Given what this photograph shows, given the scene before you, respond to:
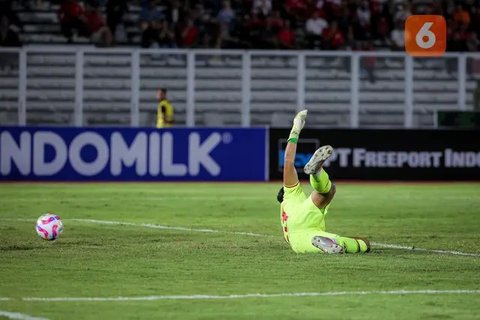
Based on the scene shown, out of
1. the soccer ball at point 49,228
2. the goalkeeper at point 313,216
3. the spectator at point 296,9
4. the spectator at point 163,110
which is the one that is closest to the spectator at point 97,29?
the spectator at point 163,110

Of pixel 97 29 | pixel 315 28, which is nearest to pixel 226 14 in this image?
pixel 315 28

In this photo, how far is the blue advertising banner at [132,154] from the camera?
27891 mm

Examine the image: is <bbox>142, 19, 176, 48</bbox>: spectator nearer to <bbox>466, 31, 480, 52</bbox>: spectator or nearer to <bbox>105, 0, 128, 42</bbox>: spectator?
<bbox>105, 0, 128, 42</bbox>: spectator

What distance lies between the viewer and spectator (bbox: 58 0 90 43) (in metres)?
30.9

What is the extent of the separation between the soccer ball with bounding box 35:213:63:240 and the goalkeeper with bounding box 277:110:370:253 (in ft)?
9.21

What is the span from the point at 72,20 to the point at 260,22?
4.73 metres

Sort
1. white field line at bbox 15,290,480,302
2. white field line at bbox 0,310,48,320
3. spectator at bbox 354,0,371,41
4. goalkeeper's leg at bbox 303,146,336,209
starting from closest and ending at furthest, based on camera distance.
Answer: white field line at bbox 0,310,48,320 → white field line at bbox 15,290,480,302 → goalkeeper's leg at bbox 303,146,336,209 → spectator at bbox 354,0,371,41

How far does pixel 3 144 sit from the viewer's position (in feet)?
91.0

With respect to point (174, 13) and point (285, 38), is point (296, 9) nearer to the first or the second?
point (285, 38)

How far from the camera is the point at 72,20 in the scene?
1217 inches

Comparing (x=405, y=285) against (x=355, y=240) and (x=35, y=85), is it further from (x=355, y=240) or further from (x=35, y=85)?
(x=35, y=85)

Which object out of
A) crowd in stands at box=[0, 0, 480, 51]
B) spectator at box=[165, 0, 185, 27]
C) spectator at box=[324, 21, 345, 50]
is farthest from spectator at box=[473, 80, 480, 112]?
spectator at box=[165, 0, 185, 27]

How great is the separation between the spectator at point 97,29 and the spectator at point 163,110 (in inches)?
146

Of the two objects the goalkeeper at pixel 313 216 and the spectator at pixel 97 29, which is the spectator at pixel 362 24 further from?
the goalkeeper at pixel 313 216
